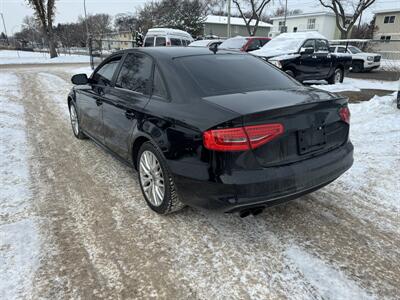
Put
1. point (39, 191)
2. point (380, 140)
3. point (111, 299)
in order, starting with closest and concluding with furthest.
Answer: point (111, 299)
point (39, 191)
point (380, 140)

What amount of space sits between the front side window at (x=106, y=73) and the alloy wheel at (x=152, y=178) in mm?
1461

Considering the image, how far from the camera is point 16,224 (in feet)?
10.3

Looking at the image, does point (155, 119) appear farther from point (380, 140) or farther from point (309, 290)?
point (380, 140)

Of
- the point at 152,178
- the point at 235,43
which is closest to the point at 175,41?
the point at 235,43

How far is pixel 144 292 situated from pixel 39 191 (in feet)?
7.18

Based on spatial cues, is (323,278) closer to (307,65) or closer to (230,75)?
(230,75)

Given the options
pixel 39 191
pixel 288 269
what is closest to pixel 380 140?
pixel 288 269

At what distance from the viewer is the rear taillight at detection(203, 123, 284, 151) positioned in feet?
7.91

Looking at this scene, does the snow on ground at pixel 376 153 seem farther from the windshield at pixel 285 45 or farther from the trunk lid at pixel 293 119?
the windshield at pixel 285 45

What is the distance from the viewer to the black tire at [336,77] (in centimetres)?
1244

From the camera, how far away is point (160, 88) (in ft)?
10.5

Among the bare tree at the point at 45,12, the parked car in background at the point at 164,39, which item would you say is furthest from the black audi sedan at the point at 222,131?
the bare tree at the point at 45,12

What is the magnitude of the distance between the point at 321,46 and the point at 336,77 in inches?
56.5

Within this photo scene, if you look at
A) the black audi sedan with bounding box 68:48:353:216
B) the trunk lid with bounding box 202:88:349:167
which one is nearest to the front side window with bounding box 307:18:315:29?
the black audi sedan with bounding box 68:48:353:216
